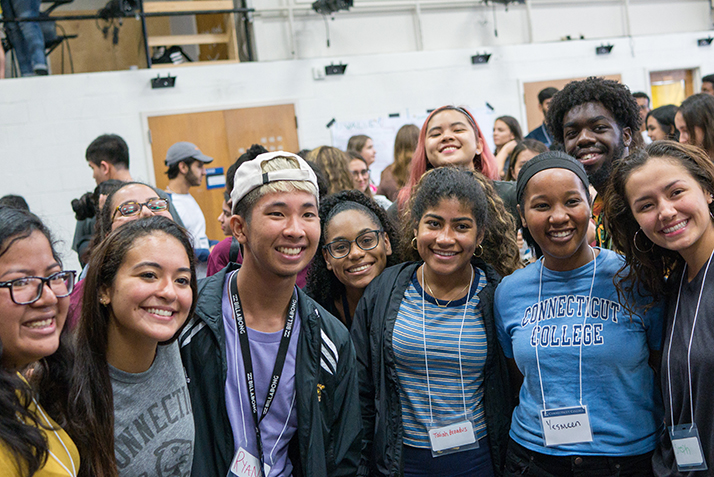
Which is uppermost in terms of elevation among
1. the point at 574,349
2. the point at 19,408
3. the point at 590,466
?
the point at 19,408

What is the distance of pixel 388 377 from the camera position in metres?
2.20

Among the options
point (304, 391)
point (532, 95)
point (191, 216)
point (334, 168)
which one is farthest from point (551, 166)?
→ point (532, 95)

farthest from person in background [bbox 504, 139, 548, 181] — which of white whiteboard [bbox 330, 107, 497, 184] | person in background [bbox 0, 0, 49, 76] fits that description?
person in background [bbox 0, 0, 49, 76]

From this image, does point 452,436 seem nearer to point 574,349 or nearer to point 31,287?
point 574,349

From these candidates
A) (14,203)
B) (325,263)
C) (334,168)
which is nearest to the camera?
(14,203)

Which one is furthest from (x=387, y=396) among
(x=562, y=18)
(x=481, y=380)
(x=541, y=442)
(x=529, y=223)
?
(x=562, y=18)

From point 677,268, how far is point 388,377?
1024 mm

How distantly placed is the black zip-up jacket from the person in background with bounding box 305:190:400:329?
46 cm

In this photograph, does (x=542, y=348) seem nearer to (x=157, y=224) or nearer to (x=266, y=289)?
(x=266, y=289)

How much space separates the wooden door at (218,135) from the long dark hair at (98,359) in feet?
17.1

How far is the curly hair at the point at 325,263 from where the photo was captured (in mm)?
2689

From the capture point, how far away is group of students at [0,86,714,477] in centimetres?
158

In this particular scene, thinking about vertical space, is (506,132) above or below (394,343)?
above

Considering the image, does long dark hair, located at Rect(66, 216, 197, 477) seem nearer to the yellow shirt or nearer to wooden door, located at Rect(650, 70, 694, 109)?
the yellow shirt
